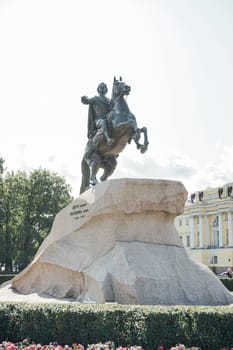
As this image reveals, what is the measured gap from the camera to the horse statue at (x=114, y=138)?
1265 centimetres

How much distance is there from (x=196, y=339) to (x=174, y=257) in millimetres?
4090

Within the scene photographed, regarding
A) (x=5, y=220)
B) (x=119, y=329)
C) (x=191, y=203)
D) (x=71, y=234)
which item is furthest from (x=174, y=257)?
(x=191, y=203)

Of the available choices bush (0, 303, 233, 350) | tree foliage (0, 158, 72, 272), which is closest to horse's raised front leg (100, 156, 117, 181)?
bush (0, 303, 233, 350)

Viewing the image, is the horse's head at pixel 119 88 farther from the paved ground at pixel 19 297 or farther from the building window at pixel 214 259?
the building window at pixel 214 259

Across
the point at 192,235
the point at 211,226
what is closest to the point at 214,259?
the point at 211,226

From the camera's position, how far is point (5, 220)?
38.2m

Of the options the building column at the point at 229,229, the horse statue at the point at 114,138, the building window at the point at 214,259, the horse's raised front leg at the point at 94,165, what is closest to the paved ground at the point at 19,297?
the horse statue at the point at 114,138

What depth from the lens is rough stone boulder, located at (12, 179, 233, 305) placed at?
34.0 ft

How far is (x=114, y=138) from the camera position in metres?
13.0

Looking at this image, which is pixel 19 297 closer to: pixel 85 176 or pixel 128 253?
pixel 128 253

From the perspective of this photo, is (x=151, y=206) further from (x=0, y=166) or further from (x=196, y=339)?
(x=0, y=166)

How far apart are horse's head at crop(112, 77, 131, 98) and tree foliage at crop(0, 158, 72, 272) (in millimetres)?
26495

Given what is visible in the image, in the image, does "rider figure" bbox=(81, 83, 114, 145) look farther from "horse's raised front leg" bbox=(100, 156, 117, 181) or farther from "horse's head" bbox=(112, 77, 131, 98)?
"horse's head" bbox=(112, 77, 131, 98)

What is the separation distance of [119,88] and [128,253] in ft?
14.4
